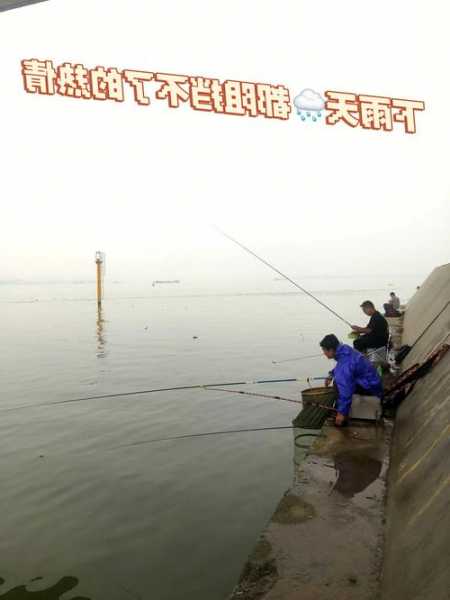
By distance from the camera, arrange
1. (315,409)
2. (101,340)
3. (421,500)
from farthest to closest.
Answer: (101,340), (315,409), (421,500)

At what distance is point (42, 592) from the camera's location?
4109 millimetres

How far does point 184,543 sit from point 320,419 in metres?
4.39

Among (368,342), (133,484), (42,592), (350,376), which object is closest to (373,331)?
(368,342)

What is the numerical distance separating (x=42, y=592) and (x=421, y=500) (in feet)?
11.7

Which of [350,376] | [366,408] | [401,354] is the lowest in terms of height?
[366,408]

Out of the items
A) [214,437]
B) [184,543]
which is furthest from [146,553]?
[214,437]

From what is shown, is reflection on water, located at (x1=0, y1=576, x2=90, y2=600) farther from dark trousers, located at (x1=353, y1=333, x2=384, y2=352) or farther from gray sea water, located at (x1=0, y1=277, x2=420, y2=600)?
dark trousers, located at (x1=353, y1=333, x2=384, y2=352)

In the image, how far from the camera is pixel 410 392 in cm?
762

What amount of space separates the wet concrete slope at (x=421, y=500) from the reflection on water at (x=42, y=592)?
2837 millimetres

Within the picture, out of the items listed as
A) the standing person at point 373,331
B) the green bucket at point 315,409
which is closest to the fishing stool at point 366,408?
the green bucket at point 315,409

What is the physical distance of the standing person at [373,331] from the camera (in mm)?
9719

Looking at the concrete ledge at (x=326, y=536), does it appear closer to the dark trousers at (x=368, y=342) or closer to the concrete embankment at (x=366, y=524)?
the concrete embankment at (x=366, y=524)

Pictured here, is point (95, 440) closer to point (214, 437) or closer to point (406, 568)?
point (214, 437)

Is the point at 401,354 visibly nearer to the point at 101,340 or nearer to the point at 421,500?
the point at 421,500
